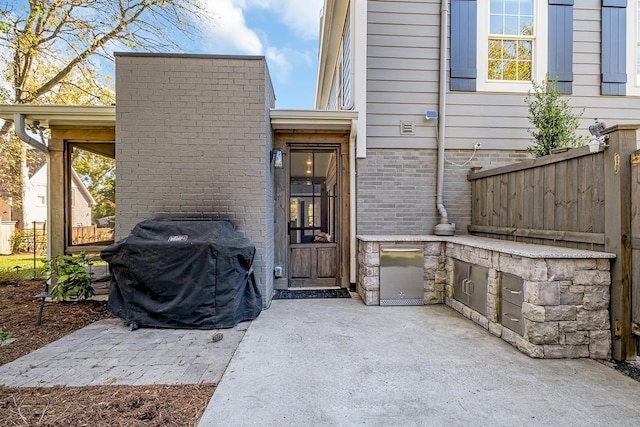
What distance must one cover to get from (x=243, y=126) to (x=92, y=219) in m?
3.01

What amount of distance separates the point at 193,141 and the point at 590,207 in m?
4.31

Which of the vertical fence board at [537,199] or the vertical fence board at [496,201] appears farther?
the vertical fence board at [496,201]

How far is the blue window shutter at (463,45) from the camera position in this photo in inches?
178

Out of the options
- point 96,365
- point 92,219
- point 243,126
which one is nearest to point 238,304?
point 96,365

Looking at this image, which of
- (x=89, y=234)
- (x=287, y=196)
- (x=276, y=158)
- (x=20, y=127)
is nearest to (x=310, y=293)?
(x=287, y=196)

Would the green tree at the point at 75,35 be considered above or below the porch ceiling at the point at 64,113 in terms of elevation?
above

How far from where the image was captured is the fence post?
8.07ft

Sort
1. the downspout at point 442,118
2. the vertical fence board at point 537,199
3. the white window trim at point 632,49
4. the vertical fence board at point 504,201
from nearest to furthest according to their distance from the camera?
the vertical fence board at point 537,199 < the vertical fence board at point 504,201 < the downspout at point 442,118 < the white window trim at point 632,49

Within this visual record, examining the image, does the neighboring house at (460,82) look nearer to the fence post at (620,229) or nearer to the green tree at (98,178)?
the fence post at (620,229)

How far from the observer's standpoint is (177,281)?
321 centimetres

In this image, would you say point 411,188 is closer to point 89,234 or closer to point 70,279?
point 70,279

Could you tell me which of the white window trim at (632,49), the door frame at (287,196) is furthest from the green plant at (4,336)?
the white window trim at (632,49)

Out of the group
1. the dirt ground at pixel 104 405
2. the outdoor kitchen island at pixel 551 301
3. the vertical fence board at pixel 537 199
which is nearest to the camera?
the dirt ground at pixel 104 405

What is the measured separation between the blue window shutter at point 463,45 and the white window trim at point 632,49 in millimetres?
2364
